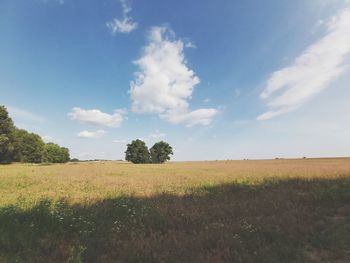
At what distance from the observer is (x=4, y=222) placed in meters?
10.1

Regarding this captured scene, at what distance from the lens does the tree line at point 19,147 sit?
2640 inches

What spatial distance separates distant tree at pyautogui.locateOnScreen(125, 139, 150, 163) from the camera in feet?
384

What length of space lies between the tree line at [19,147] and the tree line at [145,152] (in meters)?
30.6

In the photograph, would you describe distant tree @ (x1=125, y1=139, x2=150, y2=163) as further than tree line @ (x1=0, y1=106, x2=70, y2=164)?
Yes

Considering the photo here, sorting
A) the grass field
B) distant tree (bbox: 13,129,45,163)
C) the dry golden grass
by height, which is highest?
distant tree (bbox: 13,129,45,163)

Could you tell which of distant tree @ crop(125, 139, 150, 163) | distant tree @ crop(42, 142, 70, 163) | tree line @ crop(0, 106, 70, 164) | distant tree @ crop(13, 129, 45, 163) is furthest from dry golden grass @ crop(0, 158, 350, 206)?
distant tree @ crop(42, 142, 70, 163)

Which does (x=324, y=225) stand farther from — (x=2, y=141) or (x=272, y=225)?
(x=2, y=141)

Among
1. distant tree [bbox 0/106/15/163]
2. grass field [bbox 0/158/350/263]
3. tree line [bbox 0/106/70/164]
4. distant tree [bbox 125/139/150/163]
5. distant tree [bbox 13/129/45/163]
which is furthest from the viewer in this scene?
distant tree [bbox 125/139/150/163]

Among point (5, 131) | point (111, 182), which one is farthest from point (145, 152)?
point (111, 182)

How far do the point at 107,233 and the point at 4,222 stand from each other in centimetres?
357

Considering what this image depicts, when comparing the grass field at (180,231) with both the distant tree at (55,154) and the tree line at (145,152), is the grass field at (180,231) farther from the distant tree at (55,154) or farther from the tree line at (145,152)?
the distant tree at (55,154)

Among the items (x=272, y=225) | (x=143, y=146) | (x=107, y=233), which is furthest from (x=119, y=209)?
(x=143, y=146)

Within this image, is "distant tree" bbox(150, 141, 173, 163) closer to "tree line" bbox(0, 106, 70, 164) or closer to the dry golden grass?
"tree line" bbox(0, 106, 70, 164)

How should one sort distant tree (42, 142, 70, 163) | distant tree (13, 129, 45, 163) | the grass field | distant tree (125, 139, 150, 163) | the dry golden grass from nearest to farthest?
the grass field
the dry golden grass
distant tree (13, 129, 45, 163)
distant tree (125, 139, 150, 163)
distant tree (42, 142, 70, 163)
